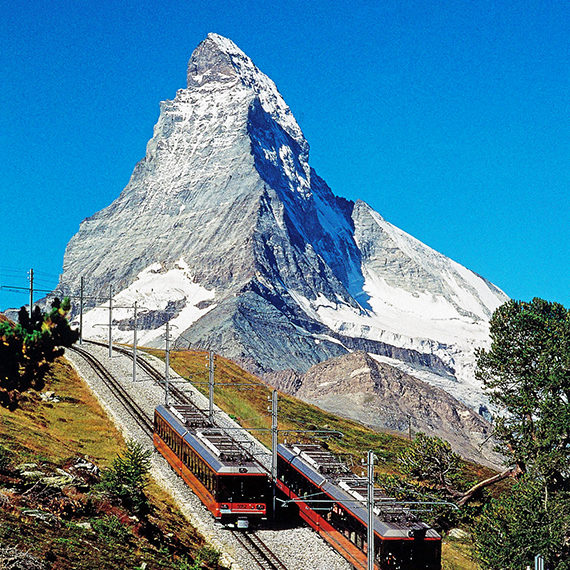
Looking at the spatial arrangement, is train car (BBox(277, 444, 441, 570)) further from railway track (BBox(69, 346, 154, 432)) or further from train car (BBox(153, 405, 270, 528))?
railway track (BBox(69, 346, 154, 432))

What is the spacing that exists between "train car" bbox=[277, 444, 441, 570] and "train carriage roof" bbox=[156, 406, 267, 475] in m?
2.69

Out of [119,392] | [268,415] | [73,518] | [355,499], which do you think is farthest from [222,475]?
[268,415]

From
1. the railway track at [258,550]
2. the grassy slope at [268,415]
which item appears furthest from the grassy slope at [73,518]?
the grassy slope at [268,415]

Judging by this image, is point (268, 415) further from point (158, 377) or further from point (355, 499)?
point (355, 499)

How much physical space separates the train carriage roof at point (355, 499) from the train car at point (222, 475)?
270 centimetres

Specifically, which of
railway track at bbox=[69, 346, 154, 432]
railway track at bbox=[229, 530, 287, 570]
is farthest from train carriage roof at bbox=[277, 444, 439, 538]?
railway track at bbox=[69, 346, 154, 432]

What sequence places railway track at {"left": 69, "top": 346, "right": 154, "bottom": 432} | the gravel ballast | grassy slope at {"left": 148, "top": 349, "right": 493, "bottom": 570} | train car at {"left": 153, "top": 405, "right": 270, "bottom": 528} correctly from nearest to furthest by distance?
the gravel ballast → train car at {"left": 153, "top": 405, "right": 270, "bottom": 528} → railway track at {"left": 69, "top": 346, "right": 154, "bottom": 432} → grassy slope at {"left": 148, "top": 349, "right": 493, "bottom": 570}

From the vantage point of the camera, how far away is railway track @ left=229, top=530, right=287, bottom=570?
38969mm

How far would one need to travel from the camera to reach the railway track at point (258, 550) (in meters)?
39.0

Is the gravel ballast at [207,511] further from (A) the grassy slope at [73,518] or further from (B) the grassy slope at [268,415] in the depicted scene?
(B) the grassy slope at [268,415]

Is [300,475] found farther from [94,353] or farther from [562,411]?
[94,353]

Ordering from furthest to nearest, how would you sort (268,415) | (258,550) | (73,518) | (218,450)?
(268,415) → (218,450) → (258,550) → (73,518)

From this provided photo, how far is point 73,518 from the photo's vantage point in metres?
36.1

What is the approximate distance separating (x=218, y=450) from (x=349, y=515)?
31.1ft
